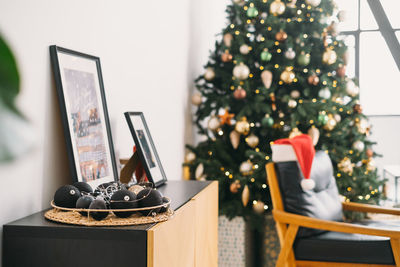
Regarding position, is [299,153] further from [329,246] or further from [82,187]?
[82,187]

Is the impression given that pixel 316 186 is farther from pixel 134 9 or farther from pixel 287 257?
pixel 134 9

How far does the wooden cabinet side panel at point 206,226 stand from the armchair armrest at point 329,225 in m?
0.45

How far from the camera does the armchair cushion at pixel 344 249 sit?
2219 millimetres

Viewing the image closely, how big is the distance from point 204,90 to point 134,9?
58.1 inches

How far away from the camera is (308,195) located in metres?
2.44

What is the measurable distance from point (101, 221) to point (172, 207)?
11.0 inches

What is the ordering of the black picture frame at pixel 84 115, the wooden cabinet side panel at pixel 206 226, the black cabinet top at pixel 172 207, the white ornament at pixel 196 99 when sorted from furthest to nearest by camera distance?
1. the white ornament at pixel 196 99
2. the wooden cabinet side panel at pixel 206 226
3. the black picture frame at pixel 84 115
4. the black cabinet top at pixel 172 207

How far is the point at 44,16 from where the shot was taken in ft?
4.24

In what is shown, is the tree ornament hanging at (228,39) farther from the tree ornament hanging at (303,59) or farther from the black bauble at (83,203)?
the black bauble at (83,203)

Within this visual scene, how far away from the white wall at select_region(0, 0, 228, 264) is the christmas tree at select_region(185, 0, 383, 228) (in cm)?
28

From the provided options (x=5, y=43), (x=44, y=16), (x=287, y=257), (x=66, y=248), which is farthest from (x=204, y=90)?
(x=5, y=43)

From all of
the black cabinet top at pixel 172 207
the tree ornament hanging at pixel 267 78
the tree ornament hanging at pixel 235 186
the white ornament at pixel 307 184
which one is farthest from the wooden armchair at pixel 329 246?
the tree ornament hanging at pixel 267 78

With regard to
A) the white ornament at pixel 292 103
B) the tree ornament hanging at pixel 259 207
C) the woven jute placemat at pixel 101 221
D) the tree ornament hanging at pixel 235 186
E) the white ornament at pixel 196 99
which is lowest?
the tree ornament hanging at pixel 259 207

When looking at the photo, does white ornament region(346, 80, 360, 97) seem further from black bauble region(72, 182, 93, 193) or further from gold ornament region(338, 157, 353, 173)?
black bauble region(72, 182, 93, 193)
